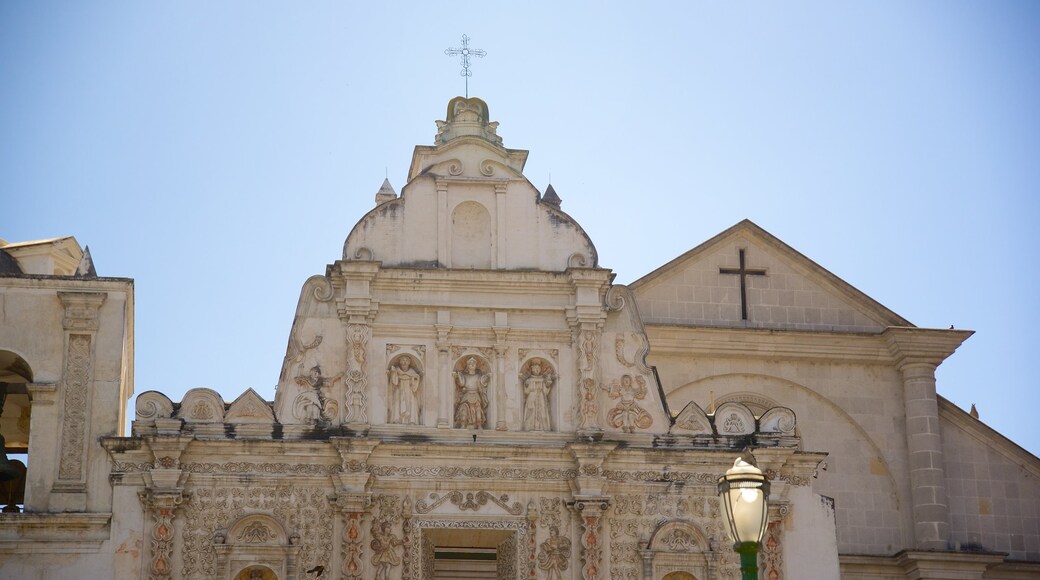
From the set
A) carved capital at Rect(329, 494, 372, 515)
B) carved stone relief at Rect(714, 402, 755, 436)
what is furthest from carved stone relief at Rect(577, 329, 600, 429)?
carved capital at Rect(329, 494, 372, 515)

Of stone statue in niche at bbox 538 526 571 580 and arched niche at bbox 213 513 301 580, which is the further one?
stone statue in niche at bbox 538 526 571 580

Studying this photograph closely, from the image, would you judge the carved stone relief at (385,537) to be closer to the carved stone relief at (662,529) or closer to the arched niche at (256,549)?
the arched niche at (256,549)

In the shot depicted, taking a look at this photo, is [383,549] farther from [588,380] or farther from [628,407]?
[628,407]

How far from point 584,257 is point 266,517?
651cm

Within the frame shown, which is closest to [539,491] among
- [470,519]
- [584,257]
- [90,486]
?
[470,519]

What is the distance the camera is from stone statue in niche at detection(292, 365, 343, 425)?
30328 millimetres

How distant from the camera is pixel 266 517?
29.6 metres

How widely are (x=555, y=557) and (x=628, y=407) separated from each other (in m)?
2.68

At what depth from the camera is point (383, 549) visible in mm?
29578

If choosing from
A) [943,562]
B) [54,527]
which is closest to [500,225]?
[54,527]

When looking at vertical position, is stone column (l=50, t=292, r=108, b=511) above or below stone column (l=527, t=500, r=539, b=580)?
above

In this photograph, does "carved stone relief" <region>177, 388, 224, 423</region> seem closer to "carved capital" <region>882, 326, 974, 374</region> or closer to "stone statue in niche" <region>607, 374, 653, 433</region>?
"stone statue in niche" <region>607, 374, 653, 433</region>

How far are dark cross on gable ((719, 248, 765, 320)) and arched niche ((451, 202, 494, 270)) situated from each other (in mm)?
6387

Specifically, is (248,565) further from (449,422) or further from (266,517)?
(449,422)
